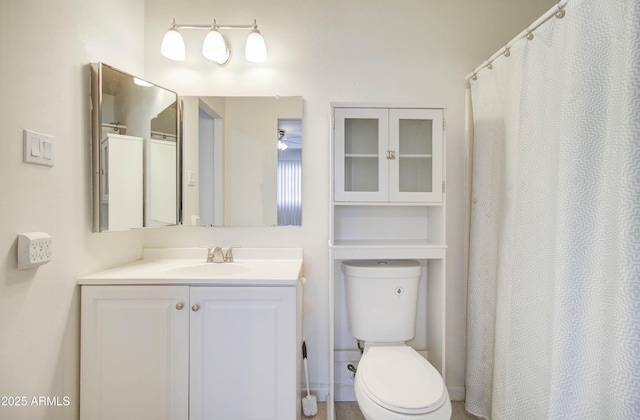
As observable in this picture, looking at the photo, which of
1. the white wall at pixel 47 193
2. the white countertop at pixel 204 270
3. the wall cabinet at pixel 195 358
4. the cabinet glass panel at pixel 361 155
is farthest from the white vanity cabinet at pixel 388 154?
the white wall at pixel 47 193

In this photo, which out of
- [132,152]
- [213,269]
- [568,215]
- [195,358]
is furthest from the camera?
[213,269]

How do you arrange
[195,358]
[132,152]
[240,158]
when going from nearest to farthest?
[195,358], [132,152], [240,158]

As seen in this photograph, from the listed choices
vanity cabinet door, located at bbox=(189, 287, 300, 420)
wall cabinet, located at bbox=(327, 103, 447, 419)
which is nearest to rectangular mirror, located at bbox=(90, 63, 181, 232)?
vanity cabinet door, located at bbox=(189, 287, 300, 420)

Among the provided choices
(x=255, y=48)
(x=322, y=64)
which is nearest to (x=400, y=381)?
(x=322, y=64)

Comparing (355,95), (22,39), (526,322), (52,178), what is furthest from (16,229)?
(526,322)

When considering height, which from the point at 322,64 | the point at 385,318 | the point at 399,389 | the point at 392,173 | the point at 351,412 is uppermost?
the point at 322,64

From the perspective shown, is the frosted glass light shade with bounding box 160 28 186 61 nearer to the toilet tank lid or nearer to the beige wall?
the beige wall

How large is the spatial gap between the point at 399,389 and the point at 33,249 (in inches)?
57.3

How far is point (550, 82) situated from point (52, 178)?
2002 mm

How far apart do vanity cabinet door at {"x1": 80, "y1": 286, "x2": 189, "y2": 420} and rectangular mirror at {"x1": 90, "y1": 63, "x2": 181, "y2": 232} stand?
0.40 m

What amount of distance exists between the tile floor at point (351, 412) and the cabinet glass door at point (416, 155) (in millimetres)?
1221

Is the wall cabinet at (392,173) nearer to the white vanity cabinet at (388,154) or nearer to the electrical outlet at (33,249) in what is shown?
the white vanity cabinet at (388,154)

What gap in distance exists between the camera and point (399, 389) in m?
1.09

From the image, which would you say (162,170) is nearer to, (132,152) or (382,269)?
(132,152)
